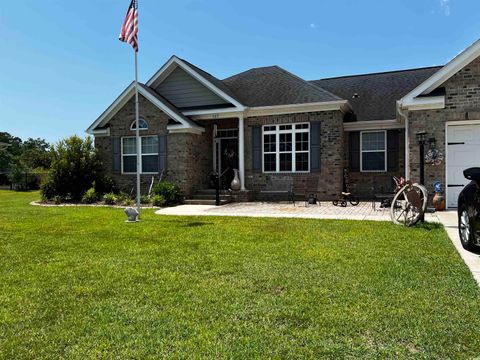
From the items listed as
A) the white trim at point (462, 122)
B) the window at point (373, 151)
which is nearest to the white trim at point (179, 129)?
the window at point (373, 151)

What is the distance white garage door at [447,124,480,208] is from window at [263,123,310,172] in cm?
539

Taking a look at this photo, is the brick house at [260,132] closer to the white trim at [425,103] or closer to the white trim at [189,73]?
the white trim at [189,73]

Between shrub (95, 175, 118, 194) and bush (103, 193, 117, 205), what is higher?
shrub (95, 175, 118, 194)

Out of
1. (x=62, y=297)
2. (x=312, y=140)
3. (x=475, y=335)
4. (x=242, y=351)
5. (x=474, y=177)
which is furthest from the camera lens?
(x=312, y=140)

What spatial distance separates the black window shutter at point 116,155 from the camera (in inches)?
663

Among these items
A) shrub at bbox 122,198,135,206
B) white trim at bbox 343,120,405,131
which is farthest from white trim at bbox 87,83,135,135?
white trim at bbox 343,120,405,131

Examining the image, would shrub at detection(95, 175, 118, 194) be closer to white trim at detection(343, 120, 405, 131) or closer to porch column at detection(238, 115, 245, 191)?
porch column at detection(238, 115, 245, 191)

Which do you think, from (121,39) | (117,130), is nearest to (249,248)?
(121,39)

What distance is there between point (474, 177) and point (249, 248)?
12.5 feet

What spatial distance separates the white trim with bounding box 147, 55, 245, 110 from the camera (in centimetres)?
1586

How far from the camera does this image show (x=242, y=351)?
9.27ft

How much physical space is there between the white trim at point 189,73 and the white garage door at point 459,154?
803cm

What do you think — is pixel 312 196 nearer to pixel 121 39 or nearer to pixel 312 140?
pixel 312 140

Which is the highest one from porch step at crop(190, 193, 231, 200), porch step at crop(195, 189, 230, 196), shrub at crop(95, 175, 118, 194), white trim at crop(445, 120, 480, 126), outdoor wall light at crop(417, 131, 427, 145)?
white trim at crop(445, 120, 480, 126)
